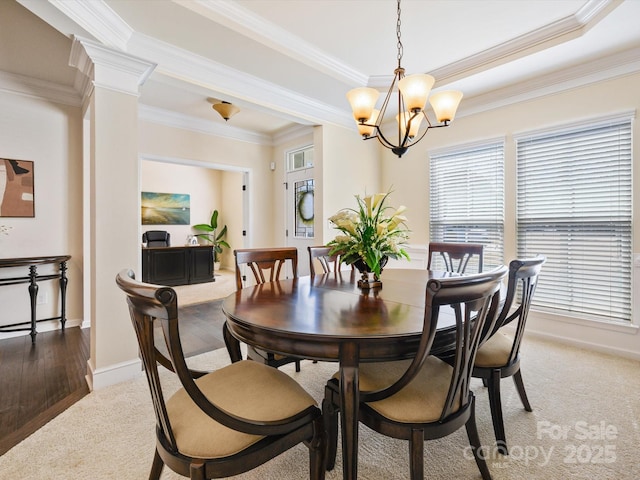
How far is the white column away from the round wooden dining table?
49.4 inches

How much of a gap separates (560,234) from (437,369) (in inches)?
102

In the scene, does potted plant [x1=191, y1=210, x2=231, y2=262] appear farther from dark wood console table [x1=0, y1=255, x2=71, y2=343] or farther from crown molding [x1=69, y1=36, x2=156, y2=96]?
crown molding [x1=69, y1=36, x2=156, y2=96]

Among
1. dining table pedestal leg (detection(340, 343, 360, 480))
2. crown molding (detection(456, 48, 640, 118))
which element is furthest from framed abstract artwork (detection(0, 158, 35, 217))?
crown molding (detection(456, 48, 640, 118))

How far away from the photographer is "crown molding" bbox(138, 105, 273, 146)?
4.12 m

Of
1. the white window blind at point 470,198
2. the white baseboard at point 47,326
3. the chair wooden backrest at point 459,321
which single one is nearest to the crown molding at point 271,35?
the white window blind at point 470,198

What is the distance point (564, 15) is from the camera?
246 centimetres

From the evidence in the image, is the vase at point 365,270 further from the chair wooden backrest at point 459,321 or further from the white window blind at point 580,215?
the white window blind at point 580,215

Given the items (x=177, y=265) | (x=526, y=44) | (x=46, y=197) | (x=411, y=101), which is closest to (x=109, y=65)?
(x=46, y=197)

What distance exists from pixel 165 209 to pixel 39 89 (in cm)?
434

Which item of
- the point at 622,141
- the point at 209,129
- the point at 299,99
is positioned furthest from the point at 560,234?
the point at 209,129

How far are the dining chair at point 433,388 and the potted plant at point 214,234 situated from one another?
23.4 feet

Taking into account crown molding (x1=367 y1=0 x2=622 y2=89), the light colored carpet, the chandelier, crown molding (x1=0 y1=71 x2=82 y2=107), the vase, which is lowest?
the light colored carpet

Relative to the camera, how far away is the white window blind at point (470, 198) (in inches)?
142

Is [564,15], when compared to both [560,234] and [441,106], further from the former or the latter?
[560,234]
